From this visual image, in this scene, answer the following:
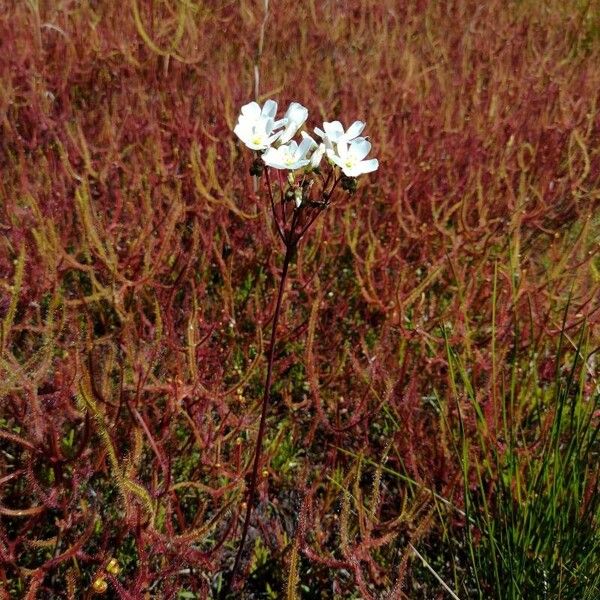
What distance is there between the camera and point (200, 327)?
1.92 m

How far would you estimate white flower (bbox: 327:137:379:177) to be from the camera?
3.94 ft

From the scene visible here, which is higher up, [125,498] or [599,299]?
[125,498]

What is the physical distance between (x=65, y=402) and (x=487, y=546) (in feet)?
3.36

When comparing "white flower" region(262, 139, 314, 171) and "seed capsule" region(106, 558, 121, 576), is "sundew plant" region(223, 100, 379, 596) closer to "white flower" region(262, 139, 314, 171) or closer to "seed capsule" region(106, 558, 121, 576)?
"white flower" region(262, 139, 314, 171)

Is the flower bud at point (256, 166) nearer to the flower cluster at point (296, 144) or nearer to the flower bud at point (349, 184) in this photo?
the flower cluster at point (296, 144)

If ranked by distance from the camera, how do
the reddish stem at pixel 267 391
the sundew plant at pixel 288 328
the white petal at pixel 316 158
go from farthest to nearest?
the sundew plant at pixel 288 328 < the white petal at pixel 316 158 < the reddish stem at pixel 267 391

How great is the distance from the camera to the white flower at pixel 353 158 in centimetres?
120

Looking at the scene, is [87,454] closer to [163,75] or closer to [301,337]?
[301,337]

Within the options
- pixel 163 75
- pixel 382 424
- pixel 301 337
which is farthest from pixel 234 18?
pixel 382 424

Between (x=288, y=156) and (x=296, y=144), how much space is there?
0.04 metres

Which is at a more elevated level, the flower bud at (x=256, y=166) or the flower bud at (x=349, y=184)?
the flower bud at (x=256, y=166)

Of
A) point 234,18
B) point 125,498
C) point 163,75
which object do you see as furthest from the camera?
point 234,18

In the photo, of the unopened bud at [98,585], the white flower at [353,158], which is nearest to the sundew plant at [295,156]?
the white flower at [353,158]

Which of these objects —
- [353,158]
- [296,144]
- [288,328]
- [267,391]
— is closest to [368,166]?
[353,158]
